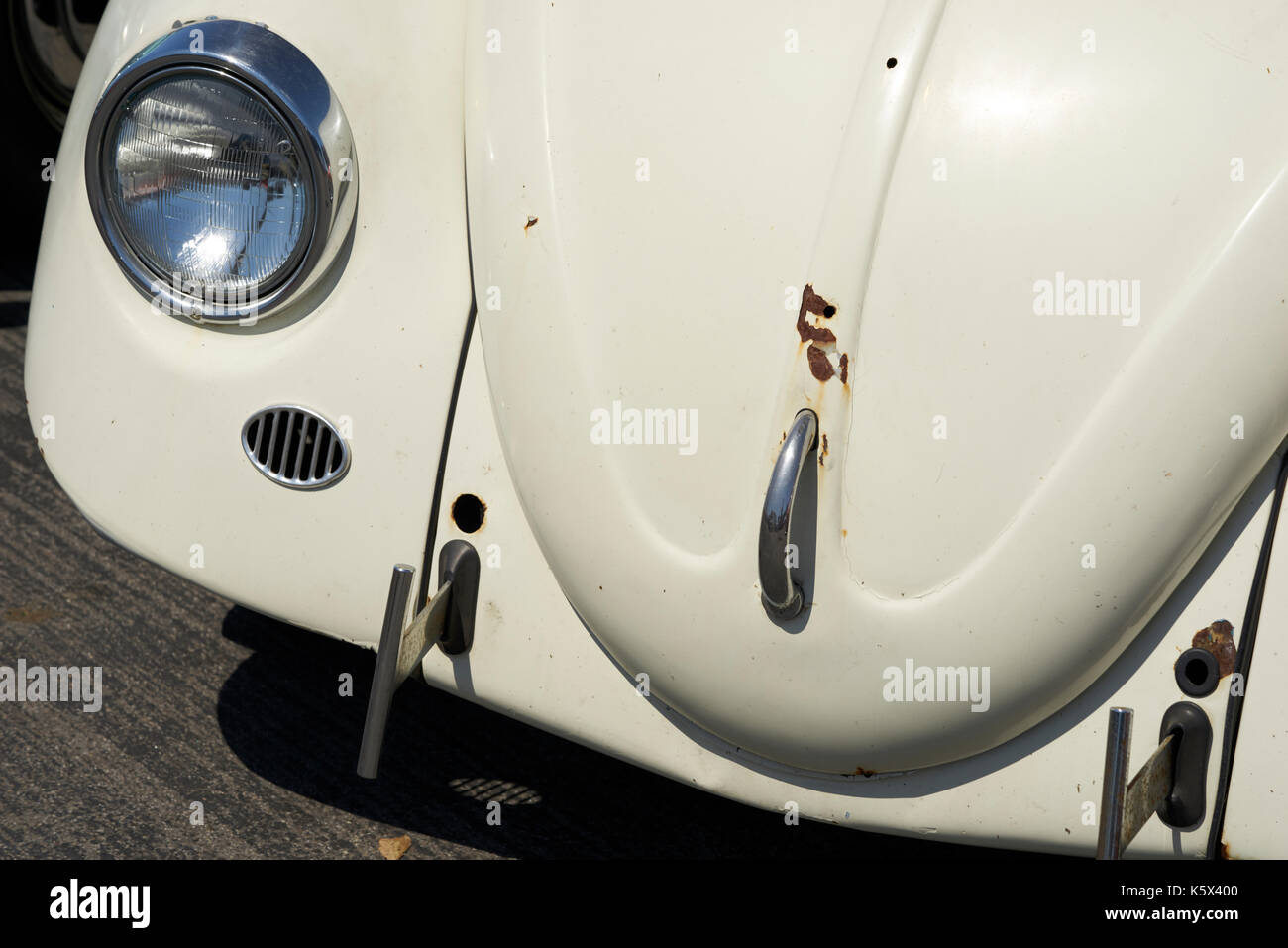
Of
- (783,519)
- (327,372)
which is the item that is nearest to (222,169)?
(327,372)

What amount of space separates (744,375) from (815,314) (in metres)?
0.11

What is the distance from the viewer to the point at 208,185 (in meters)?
1.64

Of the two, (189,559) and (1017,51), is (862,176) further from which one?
(189,559)

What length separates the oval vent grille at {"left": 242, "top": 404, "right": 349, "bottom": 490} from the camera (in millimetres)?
1710

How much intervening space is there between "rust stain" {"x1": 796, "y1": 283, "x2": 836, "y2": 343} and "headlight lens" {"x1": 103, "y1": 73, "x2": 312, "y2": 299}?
2.16 feet

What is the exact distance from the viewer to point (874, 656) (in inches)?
56.2

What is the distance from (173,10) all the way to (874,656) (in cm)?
122

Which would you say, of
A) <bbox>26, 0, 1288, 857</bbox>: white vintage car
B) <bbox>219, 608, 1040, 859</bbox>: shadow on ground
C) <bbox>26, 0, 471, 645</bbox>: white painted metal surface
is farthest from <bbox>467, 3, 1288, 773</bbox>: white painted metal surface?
<bbox>219, 608, 1040, 859</bbox>: shadow on ground

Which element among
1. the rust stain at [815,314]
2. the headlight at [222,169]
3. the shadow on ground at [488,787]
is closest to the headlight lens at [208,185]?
the headlight at [222,169]

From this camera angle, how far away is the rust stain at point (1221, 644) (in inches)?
54.9

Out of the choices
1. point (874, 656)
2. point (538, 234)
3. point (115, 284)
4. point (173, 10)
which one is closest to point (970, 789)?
point (874, 656)

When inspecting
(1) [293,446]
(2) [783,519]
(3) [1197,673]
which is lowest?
(3) [1197,673]

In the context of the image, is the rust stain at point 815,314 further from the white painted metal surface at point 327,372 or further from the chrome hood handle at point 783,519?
the white painted metal surface at point 327,372

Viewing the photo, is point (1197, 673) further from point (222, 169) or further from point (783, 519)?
point (222, 169)
